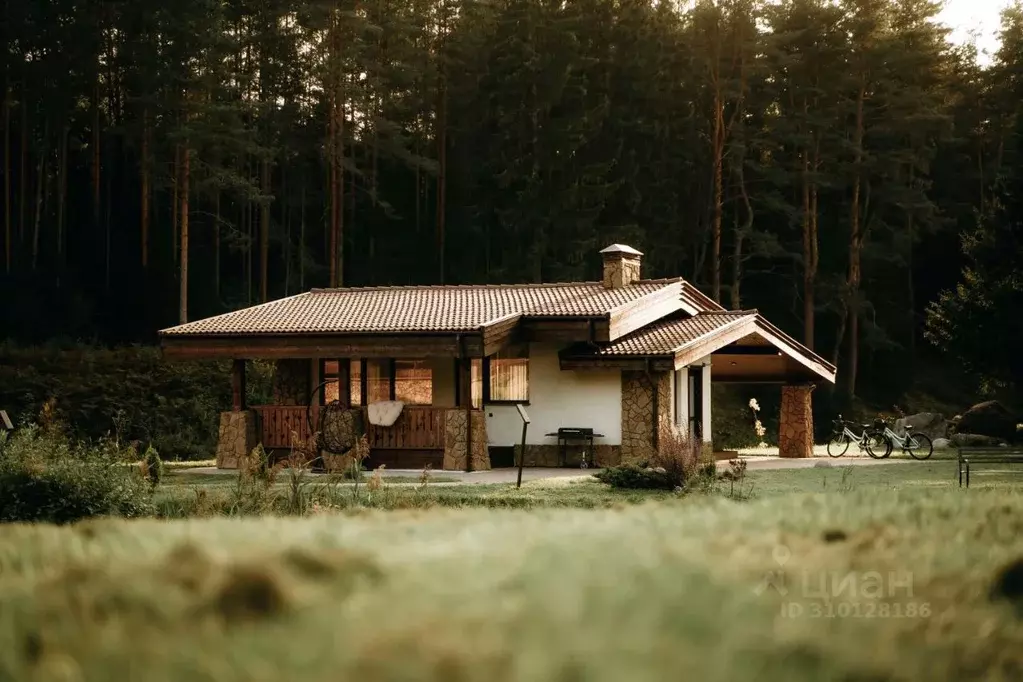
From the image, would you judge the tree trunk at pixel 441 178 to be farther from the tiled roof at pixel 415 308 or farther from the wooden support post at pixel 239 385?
the wooden support post at pixel 239 385

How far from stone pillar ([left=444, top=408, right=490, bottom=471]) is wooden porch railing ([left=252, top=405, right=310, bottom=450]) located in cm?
298

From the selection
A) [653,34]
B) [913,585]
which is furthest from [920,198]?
[913,585]

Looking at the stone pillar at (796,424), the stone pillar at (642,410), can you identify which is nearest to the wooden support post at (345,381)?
the stone pillar at (642,410)

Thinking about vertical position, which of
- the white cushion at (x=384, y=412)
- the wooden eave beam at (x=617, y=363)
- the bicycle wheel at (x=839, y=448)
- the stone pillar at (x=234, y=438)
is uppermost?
the wooden eave beam at (x=617, y=363)

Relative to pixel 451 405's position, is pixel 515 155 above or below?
above

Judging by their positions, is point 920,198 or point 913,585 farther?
point 920,198

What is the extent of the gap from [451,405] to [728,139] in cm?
2327

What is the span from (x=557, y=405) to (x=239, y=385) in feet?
19.7

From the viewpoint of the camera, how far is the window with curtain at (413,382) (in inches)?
947

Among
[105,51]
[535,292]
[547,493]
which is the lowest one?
[547,493]

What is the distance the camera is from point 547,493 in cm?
1655

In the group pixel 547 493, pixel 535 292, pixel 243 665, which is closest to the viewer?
pixel 243 665

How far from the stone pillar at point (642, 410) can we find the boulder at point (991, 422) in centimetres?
1169

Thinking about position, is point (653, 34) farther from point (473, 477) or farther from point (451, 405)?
point (473, 477)
